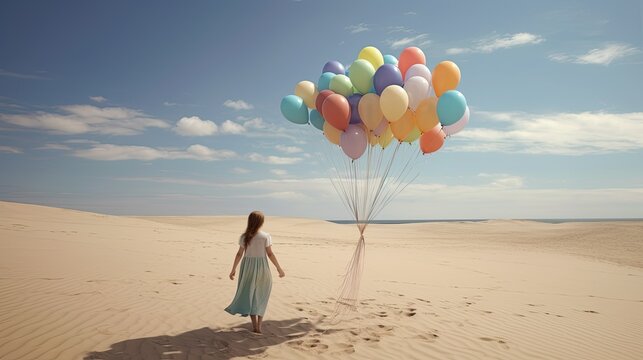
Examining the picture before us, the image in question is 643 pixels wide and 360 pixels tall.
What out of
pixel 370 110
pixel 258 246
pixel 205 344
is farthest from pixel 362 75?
pixel 205 344

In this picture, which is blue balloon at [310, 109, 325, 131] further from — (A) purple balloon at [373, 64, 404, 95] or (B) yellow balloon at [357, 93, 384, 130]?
(A) purple balloon at [373, 64, 404, 95]

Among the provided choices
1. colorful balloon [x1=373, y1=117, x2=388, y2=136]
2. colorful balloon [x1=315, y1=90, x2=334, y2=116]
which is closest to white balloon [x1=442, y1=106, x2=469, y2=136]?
colorful balloon [x1=373, y1=117, x2=388, y2=136]

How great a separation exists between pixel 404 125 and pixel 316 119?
2050mm

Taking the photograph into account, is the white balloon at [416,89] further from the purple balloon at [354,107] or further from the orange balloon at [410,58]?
the purple balloon at [354,107]

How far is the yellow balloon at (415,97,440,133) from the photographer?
671 cm

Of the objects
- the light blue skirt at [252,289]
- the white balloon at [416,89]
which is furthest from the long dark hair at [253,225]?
the white balloon at [416,89]

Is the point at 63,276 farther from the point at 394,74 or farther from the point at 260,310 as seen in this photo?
the point at 394,74

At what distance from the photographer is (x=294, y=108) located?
783cm

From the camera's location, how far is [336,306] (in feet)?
25.7

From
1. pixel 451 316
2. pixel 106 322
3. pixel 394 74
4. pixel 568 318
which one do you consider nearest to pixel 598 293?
pixel 568 318

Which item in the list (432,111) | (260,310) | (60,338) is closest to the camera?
(60,338)

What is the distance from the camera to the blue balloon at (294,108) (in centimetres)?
783

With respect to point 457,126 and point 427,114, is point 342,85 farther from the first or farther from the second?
point 457,126

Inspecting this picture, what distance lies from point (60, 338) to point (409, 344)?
5455 millimetres
